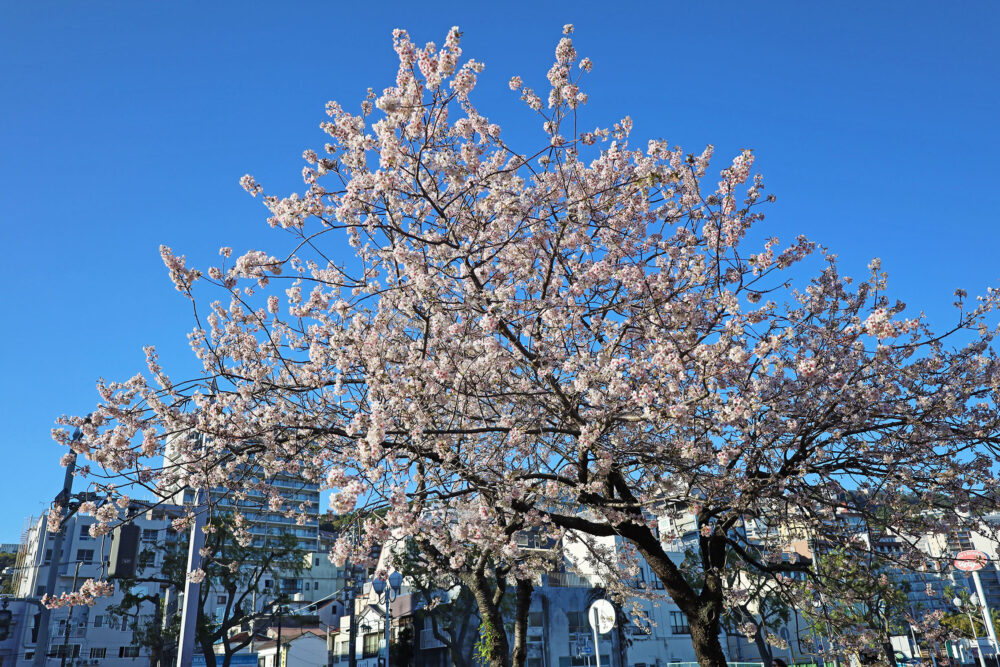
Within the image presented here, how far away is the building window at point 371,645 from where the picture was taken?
3709 centimetres

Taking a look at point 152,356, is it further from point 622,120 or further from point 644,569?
point 644,569

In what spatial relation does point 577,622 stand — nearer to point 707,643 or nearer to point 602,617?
point 602,617

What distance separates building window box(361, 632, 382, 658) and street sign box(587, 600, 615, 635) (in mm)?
30993

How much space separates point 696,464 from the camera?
688cm

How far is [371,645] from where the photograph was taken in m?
37.7

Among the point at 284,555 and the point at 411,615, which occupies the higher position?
the point at 284,555

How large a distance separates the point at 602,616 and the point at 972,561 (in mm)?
4514

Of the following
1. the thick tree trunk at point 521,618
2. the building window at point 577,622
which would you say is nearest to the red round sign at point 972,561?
the thick tree trunk at point 521,618

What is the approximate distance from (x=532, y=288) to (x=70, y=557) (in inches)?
2541

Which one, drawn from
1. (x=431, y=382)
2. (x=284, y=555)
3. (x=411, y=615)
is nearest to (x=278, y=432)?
(x=431, y=382)

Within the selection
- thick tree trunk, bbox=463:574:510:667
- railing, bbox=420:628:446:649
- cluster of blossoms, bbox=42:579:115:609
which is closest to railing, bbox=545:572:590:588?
railing, bbox=420:628:446:649

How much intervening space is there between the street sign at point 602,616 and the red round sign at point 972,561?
13.7ft

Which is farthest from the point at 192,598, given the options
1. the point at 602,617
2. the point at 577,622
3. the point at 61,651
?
the point at 61,651

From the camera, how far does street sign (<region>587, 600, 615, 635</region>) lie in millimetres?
9141
